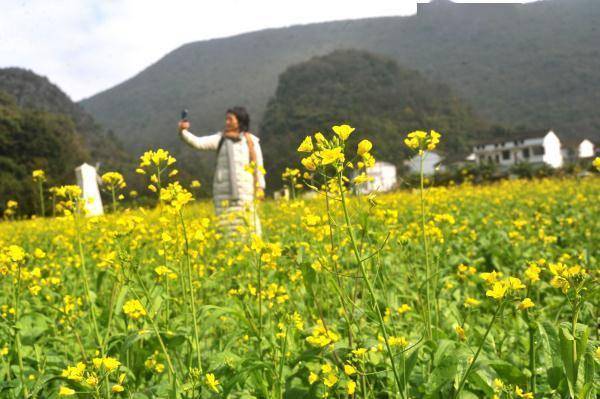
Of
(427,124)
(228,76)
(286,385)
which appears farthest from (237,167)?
(228,76)

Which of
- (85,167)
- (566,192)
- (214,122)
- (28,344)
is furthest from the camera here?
(214,122)

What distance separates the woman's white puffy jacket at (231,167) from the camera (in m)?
6.50

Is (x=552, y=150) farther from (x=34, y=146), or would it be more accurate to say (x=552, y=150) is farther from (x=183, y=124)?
(x=183, y=124)

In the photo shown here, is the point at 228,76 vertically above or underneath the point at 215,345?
above

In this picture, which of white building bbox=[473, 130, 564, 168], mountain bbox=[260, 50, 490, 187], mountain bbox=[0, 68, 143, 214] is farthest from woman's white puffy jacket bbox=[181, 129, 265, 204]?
white building bbox=[473, 130, 564, 168]

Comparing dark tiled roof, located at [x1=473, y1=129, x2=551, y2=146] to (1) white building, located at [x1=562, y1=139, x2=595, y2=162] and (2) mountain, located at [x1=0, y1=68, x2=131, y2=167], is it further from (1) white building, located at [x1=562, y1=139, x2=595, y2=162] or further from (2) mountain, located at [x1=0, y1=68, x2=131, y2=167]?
(2) mountain, located at [x1=0, y1=68, x2=131, y2=167]

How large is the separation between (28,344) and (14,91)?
7440 cm

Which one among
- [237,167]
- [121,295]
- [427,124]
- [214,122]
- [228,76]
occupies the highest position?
[228,76]

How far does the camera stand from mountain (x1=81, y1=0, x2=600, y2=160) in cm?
9175

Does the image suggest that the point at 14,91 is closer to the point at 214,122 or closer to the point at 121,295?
the point at 214,122

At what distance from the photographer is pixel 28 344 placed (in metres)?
2.65

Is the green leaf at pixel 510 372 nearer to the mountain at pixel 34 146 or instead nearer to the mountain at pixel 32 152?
the mountain at pixel 32 152

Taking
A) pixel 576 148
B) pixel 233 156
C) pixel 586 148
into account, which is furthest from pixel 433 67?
pixel 233 156

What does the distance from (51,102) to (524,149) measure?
62036mm
